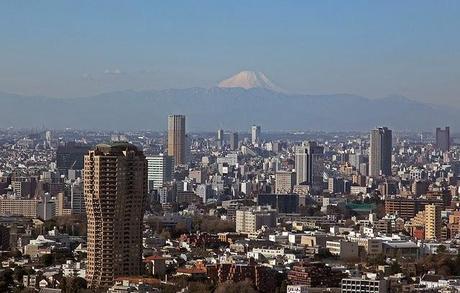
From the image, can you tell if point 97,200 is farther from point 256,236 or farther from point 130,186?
point 256,236

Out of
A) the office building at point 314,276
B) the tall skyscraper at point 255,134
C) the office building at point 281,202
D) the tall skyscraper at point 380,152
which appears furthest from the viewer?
the tall skyscraper at point 255,134

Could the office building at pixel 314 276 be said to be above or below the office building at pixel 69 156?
below

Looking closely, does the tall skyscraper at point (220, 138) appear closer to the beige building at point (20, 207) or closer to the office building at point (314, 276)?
the beige building at point (20, 207)

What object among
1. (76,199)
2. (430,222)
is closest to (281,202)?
(76,199)

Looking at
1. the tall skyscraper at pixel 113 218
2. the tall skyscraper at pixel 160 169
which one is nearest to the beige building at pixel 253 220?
the tall skyscraper at pixel 113 218

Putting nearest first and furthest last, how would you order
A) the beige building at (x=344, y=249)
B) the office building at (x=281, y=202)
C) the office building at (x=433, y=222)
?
Answer: the beige building at (x=344, y=249), the office building at (x=433, y=222), the office building at (x=281, y=202)

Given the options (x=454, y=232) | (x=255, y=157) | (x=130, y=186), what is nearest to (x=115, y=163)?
(x=130, y=186)
